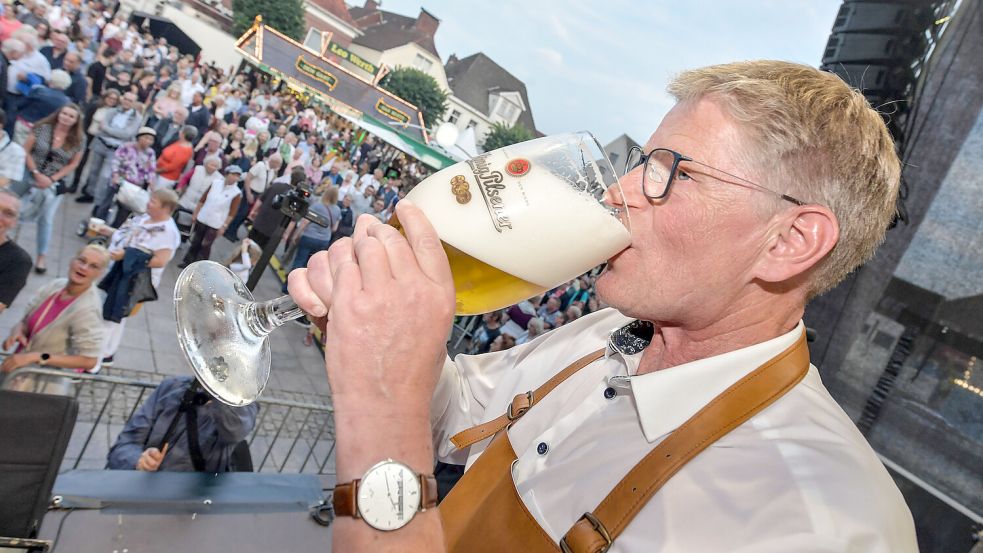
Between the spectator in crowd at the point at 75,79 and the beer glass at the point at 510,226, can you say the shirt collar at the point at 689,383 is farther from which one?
the spectator in crowd at the point at 75,79

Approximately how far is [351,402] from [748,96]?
3.40ft

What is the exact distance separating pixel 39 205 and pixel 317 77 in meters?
21.6

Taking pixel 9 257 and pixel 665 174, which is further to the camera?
pixel 9 257

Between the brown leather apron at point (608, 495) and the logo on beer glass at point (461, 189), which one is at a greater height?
the logo on beer glass at point (461, 189)

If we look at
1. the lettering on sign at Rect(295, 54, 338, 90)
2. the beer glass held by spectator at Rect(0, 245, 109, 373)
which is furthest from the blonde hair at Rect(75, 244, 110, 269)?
the lettering on sign at Rect(295, 54, 338, 90)

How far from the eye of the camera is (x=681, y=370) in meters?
1.34

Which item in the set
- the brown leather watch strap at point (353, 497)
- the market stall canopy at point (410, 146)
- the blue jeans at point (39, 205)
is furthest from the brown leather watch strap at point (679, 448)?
the market stall canopy at point (410, 146)

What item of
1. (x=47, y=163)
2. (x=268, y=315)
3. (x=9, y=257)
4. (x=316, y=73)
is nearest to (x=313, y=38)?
(x=316, y=73)

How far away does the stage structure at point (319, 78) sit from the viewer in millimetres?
24578

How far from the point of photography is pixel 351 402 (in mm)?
928

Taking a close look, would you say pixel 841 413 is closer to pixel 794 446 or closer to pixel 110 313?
pixel 794 446

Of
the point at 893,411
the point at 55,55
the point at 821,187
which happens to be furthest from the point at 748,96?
the point at 55,55

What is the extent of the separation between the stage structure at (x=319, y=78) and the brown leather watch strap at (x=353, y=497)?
73.2 ft

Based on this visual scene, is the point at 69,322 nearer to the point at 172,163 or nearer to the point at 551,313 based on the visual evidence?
the point at 172,163
